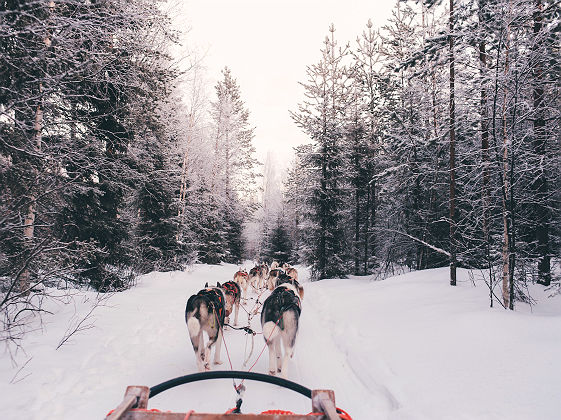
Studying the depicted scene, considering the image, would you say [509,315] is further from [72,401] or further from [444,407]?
[72,401]

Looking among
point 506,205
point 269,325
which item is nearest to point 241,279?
point 269,325

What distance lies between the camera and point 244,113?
31.5m

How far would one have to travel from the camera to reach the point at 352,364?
4.50 metres

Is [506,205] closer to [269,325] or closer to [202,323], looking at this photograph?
[269,325]

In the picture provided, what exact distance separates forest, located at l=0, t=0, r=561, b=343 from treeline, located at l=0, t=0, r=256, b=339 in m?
0.07

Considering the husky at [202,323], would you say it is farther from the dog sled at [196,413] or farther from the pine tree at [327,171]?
the pine tree at [327,171]

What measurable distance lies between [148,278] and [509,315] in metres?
12.5

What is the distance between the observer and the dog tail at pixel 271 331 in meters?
3.78

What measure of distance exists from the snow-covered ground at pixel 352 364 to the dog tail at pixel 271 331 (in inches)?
25.5

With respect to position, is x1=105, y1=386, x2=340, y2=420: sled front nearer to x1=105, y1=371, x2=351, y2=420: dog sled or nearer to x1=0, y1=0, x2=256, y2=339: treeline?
x1=105, y1=371, x2=351, y2=420: dog sled

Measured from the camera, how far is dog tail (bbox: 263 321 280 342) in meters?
3.78

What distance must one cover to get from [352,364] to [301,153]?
15.1 m

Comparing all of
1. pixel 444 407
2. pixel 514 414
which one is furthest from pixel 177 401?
pixel 514 414

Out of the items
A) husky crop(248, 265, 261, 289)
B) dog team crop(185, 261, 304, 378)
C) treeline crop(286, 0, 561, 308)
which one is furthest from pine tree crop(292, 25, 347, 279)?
dog team crop(185, 261, 304, 378)
